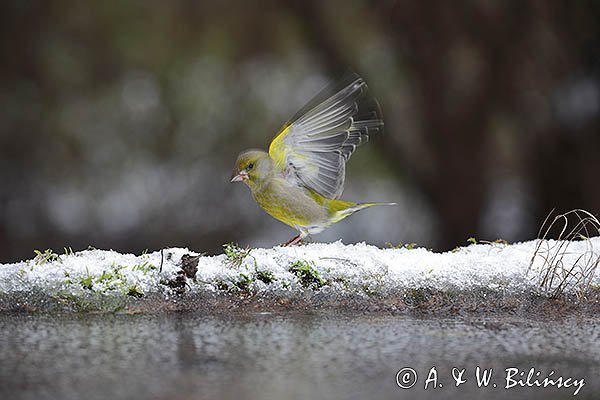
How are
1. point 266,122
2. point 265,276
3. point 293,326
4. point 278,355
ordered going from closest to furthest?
1. point 278,355
2. point 293,326
3. point 265,276
4. point 266,122

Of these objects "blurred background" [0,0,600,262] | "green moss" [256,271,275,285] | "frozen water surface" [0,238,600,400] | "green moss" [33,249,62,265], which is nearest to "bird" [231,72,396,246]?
"frozen water surface" [0,238,600,400]

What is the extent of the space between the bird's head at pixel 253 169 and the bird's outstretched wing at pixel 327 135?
0.04 metres

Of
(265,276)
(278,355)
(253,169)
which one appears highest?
(253,169)

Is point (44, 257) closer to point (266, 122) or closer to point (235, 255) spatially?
point (235, 255)

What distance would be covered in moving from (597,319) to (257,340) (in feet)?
1.66

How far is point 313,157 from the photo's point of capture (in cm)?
138

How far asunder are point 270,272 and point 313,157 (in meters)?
0.30

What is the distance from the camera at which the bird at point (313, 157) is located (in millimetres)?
1315

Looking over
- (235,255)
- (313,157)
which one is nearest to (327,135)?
(313,157)

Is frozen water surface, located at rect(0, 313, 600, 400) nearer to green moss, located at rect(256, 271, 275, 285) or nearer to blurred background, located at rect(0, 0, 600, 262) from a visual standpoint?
green moss, located at rect(256, 271, 275, 285)

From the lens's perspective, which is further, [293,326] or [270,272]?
[270,272]

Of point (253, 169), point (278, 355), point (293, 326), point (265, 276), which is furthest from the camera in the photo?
point (253, 169)

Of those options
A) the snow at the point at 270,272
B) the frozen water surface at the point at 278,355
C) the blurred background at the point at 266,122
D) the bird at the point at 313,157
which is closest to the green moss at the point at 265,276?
the snow at the point at 270,272

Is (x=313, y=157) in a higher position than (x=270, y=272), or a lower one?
higher
